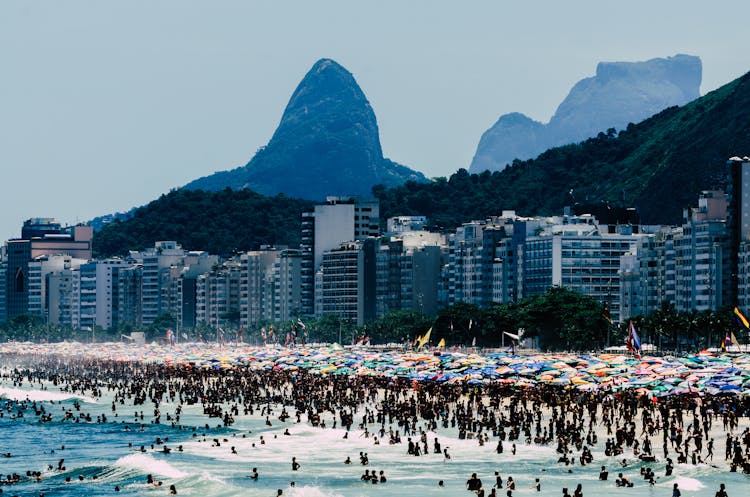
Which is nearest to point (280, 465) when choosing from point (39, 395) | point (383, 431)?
point (383, 431)

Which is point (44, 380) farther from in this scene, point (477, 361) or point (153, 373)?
point (477, 361)

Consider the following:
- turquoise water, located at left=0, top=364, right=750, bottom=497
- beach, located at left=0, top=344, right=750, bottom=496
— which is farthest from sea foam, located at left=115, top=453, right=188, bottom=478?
beach, located at left=0, top=344, right=750, bottom=496

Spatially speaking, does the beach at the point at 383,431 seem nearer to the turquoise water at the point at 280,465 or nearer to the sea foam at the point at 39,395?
the turquoise water at the point at 280,465

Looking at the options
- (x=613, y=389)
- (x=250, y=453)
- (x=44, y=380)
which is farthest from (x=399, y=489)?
(x=44, y=380)

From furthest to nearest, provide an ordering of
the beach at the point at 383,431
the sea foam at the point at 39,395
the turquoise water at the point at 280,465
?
1. the sea foam at the point at 39,395
2. the beach at the point at 383,431
3. the turquoise water at the point at 280,465

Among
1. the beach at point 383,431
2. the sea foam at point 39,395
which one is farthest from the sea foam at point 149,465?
the sea foam at point 39,395

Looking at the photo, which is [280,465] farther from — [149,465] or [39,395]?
[39,395]

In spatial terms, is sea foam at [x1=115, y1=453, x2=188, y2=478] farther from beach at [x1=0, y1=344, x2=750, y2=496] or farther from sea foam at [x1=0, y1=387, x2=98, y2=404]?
sea foam at [x1=0, y1=387, x2=98, y2=404]
